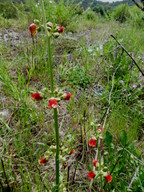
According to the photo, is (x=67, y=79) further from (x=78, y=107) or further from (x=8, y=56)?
(x=8, y=56)

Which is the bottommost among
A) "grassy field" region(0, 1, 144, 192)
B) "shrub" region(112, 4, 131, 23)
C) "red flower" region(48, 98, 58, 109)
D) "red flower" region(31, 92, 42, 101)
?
"grassy field" region(0, 1, 144, 192)

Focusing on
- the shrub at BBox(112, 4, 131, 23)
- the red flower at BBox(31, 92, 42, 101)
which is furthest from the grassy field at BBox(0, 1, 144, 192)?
the shrub at BBox(112, 4, 131, 23)

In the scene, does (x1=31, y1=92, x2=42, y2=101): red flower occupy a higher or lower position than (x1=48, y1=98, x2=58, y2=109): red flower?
higher

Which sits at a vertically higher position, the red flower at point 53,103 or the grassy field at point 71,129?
the red flower at point 53,103

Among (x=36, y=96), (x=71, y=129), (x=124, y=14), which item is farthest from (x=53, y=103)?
(x=124, y=14)

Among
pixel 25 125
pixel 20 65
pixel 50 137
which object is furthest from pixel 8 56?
pixel 50 137

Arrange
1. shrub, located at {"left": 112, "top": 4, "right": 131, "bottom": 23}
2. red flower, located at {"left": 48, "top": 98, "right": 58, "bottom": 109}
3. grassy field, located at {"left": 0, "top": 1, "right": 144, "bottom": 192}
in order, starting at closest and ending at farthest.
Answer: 1. red flower, located at {"left": 48, "top": 98, "right": 58, "bottom": 109}
2. grassy field, located at {"left": 0, "top": 1, "right": 144, "bottom": 192}
3. shrub, located at {"left": 112, "top": 4, "right": 131, "bottom": 23}

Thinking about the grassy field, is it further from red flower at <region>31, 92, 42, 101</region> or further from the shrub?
the shrub

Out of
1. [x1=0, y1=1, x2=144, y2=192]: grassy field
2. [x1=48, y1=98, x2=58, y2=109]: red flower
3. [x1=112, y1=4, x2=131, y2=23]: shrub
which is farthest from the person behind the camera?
[x1=112, y1=4, x2=131, y2=23]: shrub

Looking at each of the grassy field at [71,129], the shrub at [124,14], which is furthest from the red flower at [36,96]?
the shrub at [124,14]

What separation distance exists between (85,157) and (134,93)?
0.94 metres

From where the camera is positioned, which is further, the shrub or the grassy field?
the shrub

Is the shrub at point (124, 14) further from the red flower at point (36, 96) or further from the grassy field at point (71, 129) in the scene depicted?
the red flower at point (36, 96)

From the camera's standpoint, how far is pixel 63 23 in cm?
369
